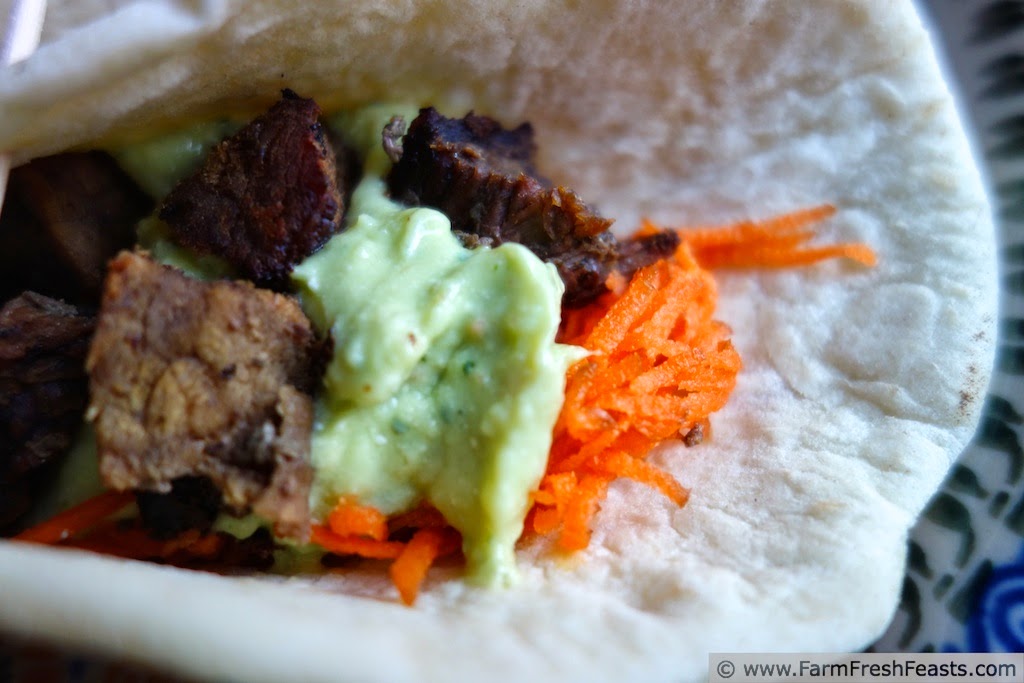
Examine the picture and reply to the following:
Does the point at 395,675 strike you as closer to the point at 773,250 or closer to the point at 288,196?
the point at 288,196

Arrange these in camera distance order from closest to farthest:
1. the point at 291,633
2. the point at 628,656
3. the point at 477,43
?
1. the point at 291,633
2. the point at 628,656
3. the point at 477,43

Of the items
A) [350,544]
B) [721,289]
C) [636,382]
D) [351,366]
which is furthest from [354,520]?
[721,289]

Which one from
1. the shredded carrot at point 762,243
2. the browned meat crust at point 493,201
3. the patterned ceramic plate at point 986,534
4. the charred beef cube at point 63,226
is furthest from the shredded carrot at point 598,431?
the patterned ceramic plate at point 986,534

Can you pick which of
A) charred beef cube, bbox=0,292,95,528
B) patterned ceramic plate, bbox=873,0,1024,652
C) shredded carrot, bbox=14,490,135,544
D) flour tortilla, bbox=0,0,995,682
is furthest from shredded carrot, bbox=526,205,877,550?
charred beef cube, bbox=0,292,95,528

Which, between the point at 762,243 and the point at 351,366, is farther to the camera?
the point at 762,243

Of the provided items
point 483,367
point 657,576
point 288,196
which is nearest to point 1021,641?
point 657,576

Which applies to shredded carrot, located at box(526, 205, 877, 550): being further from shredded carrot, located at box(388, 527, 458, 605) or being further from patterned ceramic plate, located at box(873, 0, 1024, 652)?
patterned ceramic plate, located at box(873, 0, 1024, 652)

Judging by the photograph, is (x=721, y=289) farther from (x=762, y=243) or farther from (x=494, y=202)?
(x=494, y=202)

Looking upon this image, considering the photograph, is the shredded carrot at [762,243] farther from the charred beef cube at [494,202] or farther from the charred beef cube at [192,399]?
the charred beef cube at [192,399]
